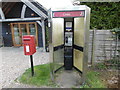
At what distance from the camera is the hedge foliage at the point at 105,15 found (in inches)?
162

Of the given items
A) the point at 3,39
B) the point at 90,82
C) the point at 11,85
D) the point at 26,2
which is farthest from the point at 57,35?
the point at 3,39

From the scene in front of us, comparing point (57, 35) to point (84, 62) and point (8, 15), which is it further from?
point (8, 15)

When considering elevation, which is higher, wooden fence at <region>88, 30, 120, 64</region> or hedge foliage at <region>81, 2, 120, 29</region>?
hedge foliage at <region>81, 2, 120, 29</region>

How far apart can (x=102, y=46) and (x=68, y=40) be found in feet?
4.93

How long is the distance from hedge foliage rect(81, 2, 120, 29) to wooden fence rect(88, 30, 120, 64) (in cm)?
62

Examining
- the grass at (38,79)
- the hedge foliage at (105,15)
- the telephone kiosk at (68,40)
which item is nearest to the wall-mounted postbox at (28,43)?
the telephone kiosk at (68,40)

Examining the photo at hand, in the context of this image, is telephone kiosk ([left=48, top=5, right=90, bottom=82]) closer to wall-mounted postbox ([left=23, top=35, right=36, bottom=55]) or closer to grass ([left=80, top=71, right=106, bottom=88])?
grass ([left=80, top=71, right=106, bottom=88])

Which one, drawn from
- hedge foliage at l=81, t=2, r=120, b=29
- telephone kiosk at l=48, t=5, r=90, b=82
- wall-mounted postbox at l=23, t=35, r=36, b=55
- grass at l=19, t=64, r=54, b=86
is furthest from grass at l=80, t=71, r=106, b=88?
hedge foliage at l=81, t=2, r=120, b=29

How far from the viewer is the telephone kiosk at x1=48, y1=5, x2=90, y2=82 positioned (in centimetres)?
261

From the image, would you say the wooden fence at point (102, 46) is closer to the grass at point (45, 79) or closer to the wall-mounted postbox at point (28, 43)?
the grass at point (45, 79)

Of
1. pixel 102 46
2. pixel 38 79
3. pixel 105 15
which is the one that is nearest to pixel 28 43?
pixel 38 79

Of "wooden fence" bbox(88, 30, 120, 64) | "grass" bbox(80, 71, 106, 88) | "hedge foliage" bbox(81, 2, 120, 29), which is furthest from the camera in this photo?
"hedge foliage" bbox(81, 2, 120, 29)

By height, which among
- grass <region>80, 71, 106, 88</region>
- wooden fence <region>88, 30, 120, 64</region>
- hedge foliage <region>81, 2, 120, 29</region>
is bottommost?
grass <region>80, 71, 106, 88</region>

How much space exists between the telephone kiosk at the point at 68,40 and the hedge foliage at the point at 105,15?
4.90ft
